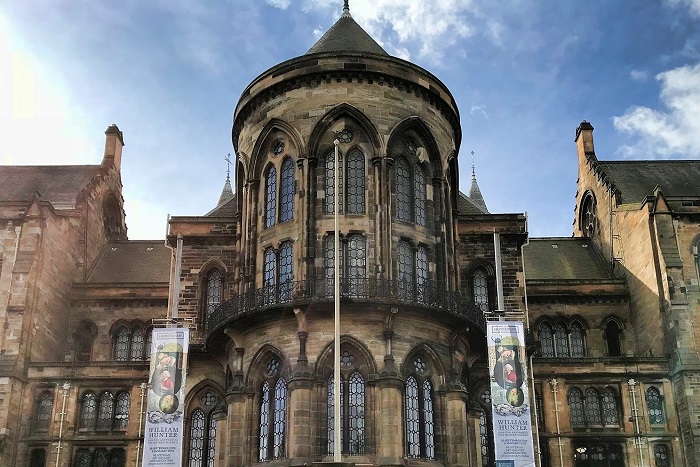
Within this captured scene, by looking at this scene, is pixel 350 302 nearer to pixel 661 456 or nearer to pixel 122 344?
pixel 661 456

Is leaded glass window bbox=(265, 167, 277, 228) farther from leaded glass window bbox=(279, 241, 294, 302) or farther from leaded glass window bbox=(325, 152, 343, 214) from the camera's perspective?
leaded glass window bbox=(325, 152, 343, 214)

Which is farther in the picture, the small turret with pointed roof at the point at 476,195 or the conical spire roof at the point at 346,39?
the small turret with pointed roof at the point at 476,195

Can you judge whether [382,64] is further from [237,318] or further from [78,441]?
[78,441]

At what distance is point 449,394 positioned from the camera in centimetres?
3159

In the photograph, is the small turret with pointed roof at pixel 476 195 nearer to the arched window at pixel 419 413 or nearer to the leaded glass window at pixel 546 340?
the leaded glass window at pixel 546 340

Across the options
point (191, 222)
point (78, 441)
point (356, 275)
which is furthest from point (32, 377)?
point (356, 275)

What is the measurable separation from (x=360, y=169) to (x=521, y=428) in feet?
37.2

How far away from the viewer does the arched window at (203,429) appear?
36281mm

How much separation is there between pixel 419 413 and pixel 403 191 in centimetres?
868

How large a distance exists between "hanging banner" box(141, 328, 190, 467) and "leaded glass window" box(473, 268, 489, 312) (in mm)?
13254

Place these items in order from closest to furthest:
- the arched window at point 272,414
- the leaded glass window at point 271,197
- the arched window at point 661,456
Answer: the arched window at point 272,414 < the leaded glass window at point 271,197 < the arched window at point 661,456

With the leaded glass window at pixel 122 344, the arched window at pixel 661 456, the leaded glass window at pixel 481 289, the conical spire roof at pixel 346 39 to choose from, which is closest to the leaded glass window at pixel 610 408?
the arched window at pixel 661 456

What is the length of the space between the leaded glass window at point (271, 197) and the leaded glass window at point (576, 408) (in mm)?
16497

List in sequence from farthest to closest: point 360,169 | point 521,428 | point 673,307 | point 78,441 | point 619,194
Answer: point 619,194
point 673,307
point 78,441
point 360,169
point 521,428
